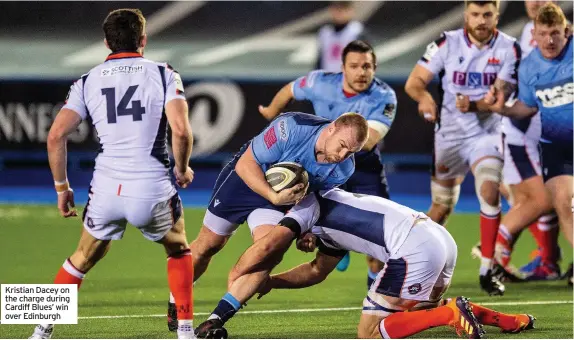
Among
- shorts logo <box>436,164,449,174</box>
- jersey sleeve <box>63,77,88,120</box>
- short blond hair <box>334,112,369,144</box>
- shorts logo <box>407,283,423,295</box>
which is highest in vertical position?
jersey sleeve <box>63,77,88,120</box>

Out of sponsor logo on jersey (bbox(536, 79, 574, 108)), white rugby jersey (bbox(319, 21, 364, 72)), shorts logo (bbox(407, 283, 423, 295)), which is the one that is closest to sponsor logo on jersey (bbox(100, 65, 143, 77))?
shorts logo (bbox(407, 283, 423, 295))

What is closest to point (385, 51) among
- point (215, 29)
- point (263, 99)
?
point (215, 29)

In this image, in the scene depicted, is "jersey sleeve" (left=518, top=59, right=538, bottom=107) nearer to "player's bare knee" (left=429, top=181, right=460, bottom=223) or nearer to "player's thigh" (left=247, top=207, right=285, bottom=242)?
"player's bare knee" (left=429, top=181, right=460, bottom=223)

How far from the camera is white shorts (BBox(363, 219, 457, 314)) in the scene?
637 cm

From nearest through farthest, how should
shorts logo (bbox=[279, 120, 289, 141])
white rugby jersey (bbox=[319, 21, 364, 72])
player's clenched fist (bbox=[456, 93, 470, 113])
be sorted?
shorts logo (bbox=[279, 120, 289, 141]) < player's clenched fist (bbox=[456, 93, 470, 113]) < white rugby jersey (bbox=[319, 21, 364, 72])

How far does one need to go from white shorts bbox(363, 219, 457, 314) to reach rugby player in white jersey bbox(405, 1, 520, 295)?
7.36 ft

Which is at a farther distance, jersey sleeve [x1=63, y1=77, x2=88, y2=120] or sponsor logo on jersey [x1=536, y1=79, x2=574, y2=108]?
sponsor logo on jersey [x1=536, y1=79, x2=574, y2=108]

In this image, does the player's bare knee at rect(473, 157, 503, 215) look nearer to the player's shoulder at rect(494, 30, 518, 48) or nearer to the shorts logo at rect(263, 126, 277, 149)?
the player's shoulder at rect(494, 30, 518, 48)

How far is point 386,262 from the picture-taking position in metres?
6.51

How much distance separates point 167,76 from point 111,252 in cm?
448

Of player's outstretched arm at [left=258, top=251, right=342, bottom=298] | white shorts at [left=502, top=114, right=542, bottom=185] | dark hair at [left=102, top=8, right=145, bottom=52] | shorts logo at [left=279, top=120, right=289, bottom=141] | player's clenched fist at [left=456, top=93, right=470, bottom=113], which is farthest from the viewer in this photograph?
white shorts at [left=502, top=114, right=542, bottom=185]

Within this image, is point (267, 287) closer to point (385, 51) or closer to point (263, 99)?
point (263, 99)

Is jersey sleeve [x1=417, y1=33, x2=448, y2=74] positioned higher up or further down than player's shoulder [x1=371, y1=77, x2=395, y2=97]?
higher up

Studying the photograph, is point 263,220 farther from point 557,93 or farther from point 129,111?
point 557,93
